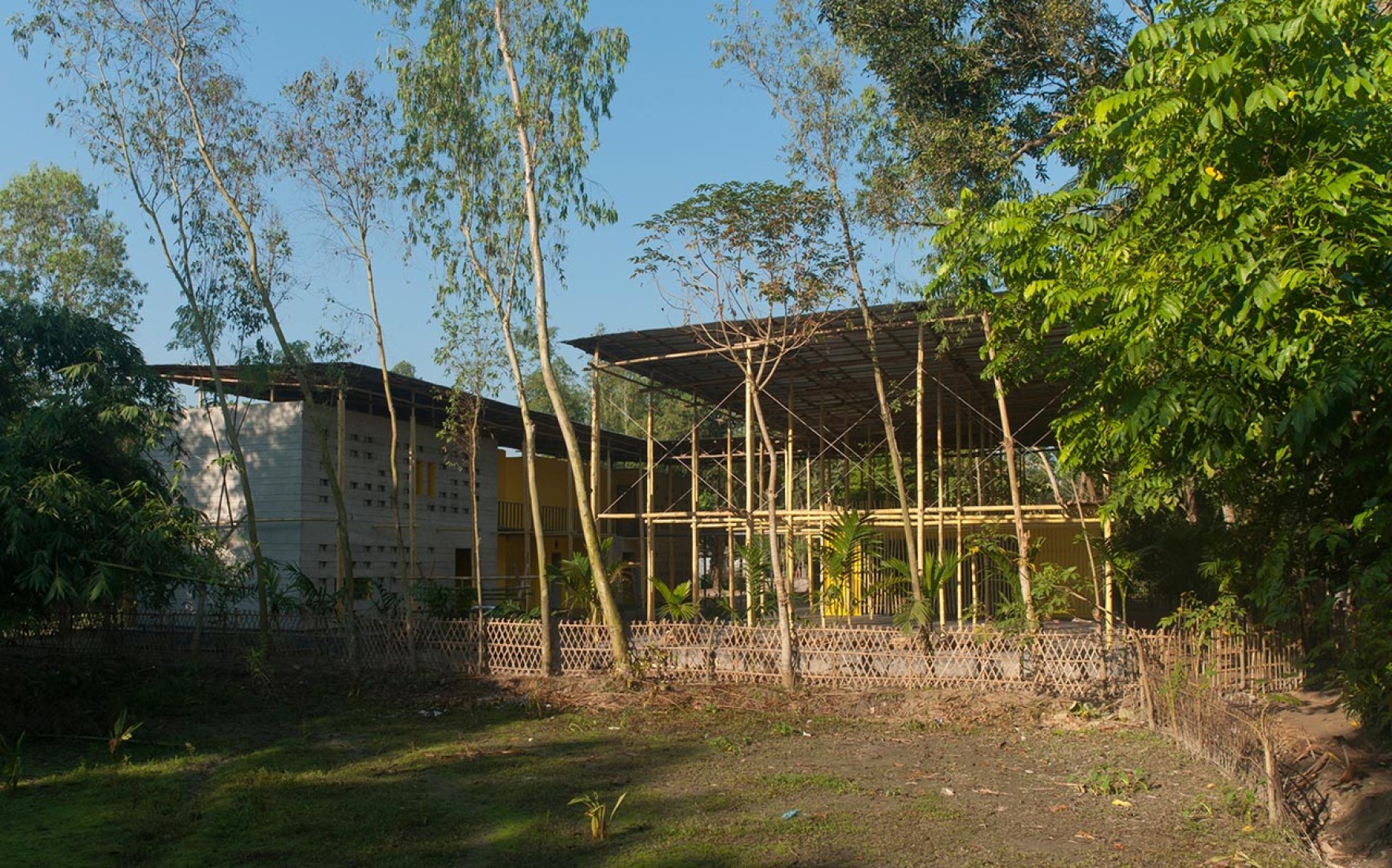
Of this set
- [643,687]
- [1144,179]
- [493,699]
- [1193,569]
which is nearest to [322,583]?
[493,699]

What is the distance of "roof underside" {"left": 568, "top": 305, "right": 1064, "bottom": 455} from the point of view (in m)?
15.9

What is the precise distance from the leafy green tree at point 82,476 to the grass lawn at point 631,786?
1678mm

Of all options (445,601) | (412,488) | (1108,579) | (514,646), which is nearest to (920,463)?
(1108,579)

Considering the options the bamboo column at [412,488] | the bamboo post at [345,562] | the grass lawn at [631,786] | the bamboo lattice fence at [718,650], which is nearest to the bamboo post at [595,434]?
the bamboo lattice fence at [718,650]

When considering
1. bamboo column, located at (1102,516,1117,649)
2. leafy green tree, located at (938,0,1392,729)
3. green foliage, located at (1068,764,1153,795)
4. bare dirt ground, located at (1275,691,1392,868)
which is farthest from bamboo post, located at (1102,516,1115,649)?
leafy green tree, located at (938,0,1392,729)

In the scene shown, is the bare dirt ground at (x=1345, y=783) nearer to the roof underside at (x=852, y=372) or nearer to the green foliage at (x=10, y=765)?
the roof underside at (x=852, y=372)

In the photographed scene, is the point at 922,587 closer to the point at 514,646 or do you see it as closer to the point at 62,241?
the point at 514,646

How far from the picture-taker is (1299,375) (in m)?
6.24

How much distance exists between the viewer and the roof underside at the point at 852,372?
15945 mm

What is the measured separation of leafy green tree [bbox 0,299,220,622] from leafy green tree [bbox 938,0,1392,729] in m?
8.45

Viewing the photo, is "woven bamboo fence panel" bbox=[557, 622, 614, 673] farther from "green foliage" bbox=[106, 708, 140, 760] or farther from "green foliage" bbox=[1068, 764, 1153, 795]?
"green foliage" bbox=[1068, 764, 1153, 795]

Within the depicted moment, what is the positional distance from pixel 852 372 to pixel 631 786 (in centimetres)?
1285

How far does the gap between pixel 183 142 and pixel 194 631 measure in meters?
7.05

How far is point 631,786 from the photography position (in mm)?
8672
